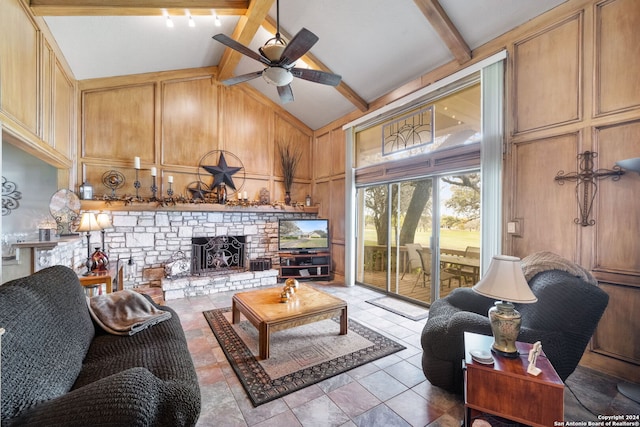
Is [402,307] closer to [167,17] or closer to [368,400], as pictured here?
[368,400]

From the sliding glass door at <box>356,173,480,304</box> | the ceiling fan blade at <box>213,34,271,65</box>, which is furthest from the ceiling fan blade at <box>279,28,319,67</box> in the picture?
the sliding glass door at <box>356,173,480,304</box>

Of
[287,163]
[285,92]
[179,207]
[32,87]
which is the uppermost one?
[285,92]

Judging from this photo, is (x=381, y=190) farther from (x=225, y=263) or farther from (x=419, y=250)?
(x=225, y=263)

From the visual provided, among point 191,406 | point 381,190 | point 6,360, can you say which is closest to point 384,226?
point 381,190

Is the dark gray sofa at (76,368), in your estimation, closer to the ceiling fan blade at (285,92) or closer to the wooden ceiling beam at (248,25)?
the ceiling fan blade at (285,92)

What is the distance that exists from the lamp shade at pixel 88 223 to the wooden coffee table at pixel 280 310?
71.1 inches

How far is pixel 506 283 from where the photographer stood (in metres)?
1.61

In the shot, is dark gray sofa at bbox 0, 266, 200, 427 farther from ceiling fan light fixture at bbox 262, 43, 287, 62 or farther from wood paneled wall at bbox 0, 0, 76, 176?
ceiling fan light fixture at bbox 262, 43, 287, 62

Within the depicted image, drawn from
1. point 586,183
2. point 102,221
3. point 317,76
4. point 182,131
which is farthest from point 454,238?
point 182,131

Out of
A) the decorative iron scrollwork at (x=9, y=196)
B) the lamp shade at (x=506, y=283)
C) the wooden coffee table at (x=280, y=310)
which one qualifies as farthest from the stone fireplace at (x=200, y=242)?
the lamp shade at (x=506, y=283)

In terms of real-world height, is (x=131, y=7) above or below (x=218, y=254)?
above

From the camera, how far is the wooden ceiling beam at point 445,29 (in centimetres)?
295

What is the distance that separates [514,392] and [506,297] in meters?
0.49

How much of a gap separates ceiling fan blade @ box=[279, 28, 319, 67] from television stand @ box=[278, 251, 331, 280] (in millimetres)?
3649
